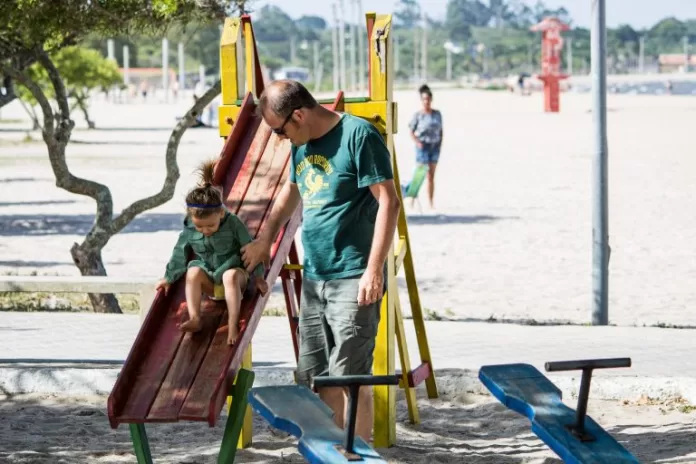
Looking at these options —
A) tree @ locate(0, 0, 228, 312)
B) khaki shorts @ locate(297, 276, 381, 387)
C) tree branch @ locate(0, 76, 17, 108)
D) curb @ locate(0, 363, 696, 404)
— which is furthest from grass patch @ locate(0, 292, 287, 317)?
khaki shorts @ locate(297, 276, 381, 387)

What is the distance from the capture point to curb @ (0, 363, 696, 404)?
7199 millimetres

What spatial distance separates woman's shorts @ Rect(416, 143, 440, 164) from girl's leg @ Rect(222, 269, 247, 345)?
13.1 m

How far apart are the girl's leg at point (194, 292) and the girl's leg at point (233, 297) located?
95 millimetres

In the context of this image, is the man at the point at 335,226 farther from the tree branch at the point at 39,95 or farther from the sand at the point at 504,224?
the tree branch at the point at 39,95

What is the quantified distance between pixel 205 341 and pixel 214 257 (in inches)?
14.0

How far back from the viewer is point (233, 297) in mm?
5195

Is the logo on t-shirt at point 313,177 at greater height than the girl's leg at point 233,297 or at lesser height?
greater

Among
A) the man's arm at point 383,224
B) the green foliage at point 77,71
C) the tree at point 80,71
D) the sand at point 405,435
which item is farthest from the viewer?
the tree at point 80,71

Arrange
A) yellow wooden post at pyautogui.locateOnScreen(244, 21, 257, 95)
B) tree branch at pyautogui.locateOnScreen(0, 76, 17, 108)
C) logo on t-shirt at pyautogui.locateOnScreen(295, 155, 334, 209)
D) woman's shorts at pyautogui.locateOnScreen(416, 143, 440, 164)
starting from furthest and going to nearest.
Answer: woman's shorts at pyautogui.locateOnScreen(416, 143, 440, 164) < tree branch at pyautogui.locateOnScreen(0, 76, 17, 108) < yellow wooden post at pyautogui.locateOnScreen(244, 21, 257, 95) < logo on t-shirt at pyautogui.locateOnScreen(295, 155, 334, 209)

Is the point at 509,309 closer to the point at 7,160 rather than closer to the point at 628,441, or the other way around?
the point at 628,441

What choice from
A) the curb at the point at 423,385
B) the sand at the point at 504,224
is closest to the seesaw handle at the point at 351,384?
the curb at the point at 423,385

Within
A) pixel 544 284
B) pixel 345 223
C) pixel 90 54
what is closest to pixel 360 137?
pixel 345 223

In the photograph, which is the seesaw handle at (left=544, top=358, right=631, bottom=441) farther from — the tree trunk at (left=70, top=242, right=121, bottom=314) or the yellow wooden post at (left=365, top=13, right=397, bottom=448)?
the tree trunk at (left=70, top=242, right=121, bottom=314)

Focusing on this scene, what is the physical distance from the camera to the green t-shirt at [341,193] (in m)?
5.00
